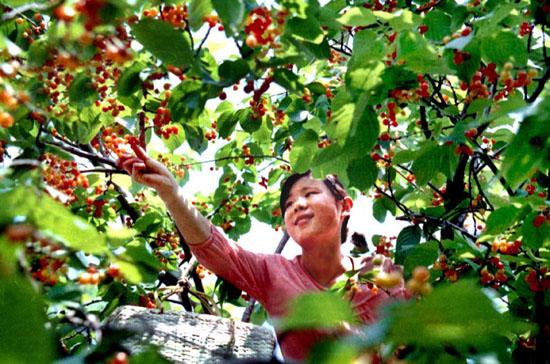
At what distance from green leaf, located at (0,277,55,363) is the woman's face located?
10.1 feet

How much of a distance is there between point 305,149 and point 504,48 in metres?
1.29

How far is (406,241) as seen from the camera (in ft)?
13.0

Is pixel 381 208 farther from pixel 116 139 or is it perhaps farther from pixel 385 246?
pixel 116 139

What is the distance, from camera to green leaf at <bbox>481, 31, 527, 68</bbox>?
261 centimetres

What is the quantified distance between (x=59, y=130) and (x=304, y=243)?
158cm

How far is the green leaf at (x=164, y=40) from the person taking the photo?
2311 mm

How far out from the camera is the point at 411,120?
15.8 feet

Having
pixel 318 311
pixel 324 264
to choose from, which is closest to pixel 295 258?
pixel 324 264

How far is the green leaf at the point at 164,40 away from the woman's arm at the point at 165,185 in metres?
0.96

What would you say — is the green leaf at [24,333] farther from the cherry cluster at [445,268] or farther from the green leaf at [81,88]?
the cherry cluster at [445,268]

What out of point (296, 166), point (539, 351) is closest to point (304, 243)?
point (296, 166)

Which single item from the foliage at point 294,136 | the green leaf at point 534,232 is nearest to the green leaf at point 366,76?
the foliage at point 294,136

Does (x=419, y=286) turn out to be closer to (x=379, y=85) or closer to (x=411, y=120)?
(x=379, y=85)

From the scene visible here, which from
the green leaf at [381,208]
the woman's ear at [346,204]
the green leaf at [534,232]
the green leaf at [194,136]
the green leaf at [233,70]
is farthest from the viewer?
the green leaf at [381,208]
